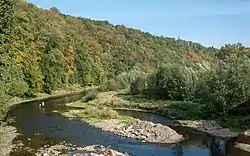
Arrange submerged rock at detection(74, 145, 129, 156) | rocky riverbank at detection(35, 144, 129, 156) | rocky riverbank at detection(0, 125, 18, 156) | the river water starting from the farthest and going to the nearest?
1. the river water
2. rocky riverbank at detection(35, 144, 129, 156)
3. submerged rock at detection(74, 145, 129, 156)
4. rocky riverbank at detection(0, 125, 18, 156)

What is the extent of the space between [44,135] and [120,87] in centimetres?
4722

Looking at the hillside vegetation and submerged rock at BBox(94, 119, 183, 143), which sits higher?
the hillside vegetation

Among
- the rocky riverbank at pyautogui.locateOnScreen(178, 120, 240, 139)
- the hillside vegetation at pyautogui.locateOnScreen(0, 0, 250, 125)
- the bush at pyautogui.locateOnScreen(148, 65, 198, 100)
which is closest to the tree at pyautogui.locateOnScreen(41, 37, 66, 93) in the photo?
the hillside vegetation at pyautogui.locateOnScreen(0, 0, 250, 125)

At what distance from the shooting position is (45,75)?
81.9 meters

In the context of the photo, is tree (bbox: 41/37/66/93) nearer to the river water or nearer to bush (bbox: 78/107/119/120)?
bush (bbox: 78/107/119/120)

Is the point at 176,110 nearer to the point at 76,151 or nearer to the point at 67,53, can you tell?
the point at 76,151

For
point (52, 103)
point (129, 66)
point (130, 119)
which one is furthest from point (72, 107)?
point (129, 66)

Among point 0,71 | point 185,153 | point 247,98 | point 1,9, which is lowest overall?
point 185,153

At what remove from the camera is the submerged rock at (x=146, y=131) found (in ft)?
129

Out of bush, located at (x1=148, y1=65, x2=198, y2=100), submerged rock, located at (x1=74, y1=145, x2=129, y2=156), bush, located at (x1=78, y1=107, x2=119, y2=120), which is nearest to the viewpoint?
submerged rock, located at (x1=74, y1=145, x2=129, y2=156)

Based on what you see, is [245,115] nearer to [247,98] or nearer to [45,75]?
[247,98]

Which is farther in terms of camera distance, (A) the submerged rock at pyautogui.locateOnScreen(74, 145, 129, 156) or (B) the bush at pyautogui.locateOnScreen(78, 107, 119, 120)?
(B) the bush at pyautogui.locateOnScreen(78, 107, 119, 120)

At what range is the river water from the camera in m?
34.3

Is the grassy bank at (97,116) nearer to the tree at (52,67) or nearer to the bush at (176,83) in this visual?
the bush at (176,83)
